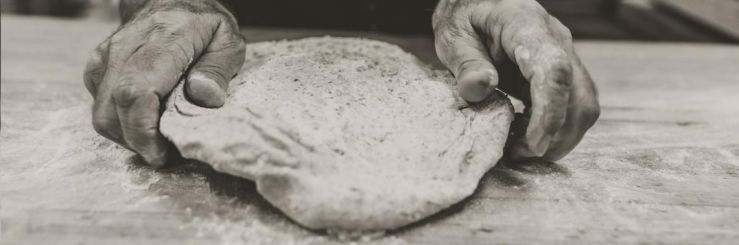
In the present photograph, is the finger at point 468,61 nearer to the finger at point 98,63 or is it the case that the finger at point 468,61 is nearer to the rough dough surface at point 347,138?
the rough dough surface at point 347,138

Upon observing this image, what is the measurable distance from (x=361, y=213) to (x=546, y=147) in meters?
0.39

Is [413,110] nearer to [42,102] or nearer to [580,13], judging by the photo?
[42,102]

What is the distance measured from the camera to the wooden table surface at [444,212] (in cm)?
96

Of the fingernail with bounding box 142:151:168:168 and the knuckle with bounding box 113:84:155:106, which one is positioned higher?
the knuckle with bounding box 113:84:155:106

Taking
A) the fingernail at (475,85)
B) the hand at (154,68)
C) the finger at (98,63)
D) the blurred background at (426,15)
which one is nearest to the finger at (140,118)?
the hand at (154,68)

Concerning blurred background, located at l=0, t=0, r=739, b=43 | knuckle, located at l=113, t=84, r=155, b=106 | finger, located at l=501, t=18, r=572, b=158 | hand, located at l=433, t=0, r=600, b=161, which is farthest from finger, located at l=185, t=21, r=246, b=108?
blurred background, located at l=0, t=0, r=739, b=43

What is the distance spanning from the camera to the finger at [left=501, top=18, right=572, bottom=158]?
1.04 metres

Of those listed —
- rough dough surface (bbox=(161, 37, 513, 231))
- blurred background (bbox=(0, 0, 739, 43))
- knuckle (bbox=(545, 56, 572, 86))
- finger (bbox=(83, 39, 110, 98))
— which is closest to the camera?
rough dough surface (bbox=(161, 37, 513, 231))

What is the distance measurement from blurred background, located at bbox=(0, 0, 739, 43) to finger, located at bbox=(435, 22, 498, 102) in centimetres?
74

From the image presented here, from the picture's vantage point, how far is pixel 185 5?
1.32 m

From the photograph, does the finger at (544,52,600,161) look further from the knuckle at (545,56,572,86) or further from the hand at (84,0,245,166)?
the hand at (84,0,245,166)

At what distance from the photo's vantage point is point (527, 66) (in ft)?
3.58

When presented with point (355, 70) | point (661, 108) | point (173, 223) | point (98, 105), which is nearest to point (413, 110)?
point (355, 70)

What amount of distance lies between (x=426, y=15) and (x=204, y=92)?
155cm
